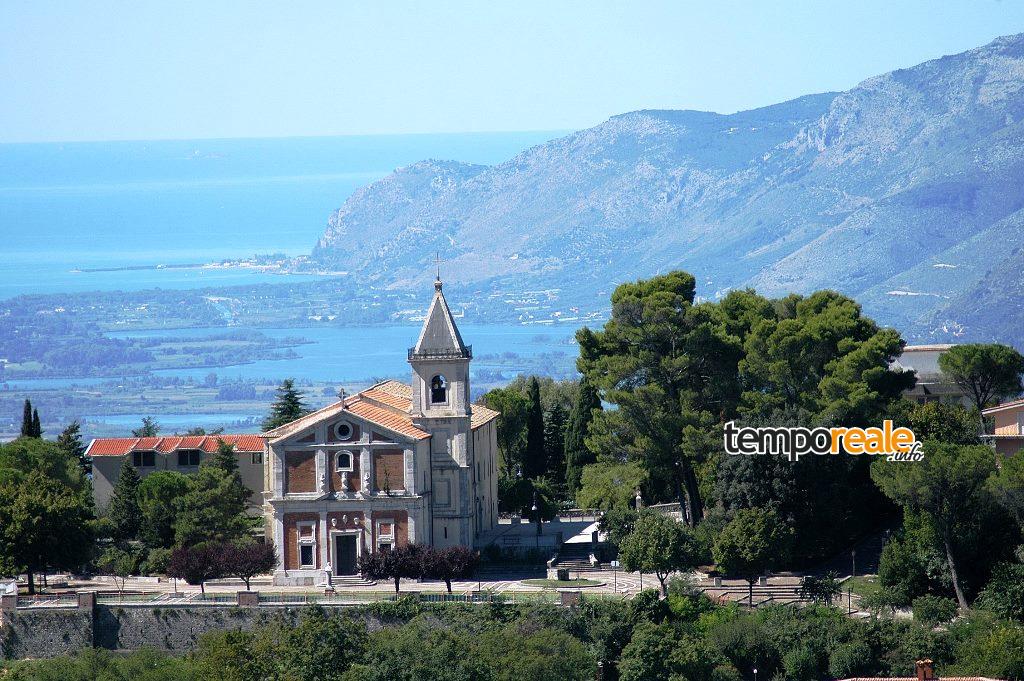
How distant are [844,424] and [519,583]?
35.5ft

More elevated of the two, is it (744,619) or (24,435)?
(24,435)

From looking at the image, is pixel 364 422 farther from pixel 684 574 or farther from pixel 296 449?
pixel 684 574

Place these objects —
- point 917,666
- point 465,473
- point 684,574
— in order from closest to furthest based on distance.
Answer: point 917,666
point 684,574
point 465,473

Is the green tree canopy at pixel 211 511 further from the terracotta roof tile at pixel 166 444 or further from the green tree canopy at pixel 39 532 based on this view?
the terracotta roof tile at pixel 166 444

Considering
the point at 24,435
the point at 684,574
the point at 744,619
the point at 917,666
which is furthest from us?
the point at 24,435

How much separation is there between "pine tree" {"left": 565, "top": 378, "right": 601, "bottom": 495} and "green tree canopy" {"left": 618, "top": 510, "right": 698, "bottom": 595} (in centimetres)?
1546

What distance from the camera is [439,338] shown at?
6638cm

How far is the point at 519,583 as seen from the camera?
62.3 metres

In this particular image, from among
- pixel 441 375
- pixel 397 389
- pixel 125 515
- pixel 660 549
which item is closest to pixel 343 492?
pixel 441 375

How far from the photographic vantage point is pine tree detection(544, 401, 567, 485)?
8125 cm

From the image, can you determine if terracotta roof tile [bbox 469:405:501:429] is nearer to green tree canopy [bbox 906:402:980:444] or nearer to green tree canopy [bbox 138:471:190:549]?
green tree canopy [bbox 138:471:190:549]

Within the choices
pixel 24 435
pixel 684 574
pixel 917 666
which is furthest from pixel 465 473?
pixel 24 435

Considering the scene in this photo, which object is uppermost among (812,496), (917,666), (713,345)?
(713,345)

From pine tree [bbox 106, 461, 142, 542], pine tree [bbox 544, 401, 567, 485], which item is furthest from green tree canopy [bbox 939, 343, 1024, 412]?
pine tree [bbox 106, 461, 142, 542]
